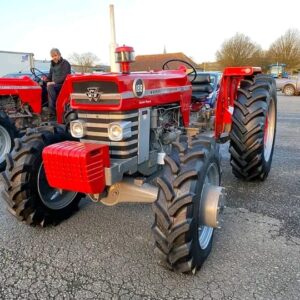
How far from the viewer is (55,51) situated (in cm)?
652

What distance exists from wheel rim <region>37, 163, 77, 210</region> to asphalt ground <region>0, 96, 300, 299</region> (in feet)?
0.70

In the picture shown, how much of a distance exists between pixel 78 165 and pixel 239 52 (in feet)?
144

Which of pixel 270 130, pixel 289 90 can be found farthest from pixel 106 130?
pixel 289 90

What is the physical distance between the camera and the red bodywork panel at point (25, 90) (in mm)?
6363

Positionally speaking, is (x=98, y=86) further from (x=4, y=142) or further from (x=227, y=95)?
(x=4, y=142)

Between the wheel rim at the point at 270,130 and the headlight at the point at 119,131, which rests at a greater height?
the headlight at the point at 119,131

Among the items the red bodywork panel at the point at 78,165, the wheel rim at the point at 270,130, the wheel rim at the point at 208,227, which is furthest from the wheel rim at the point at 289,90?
the red bodywork panel at the point at 78,165

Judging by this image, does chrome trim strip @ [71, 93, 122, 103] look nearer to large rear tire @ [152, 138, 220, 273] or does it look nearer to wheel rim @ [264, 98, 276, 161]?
large rear tire @ [152, 138, 220, 273]

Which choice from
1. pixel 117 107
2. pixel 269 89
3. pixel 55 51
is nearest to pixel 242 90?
pixel 269 89

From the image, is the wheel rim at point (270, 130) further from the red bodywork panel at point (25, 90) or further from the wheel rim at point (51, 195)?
the red bodywork panel at point (25, 90)

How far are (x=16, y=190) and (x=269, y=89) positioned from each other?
329 cm

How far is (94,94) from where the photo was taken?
280 centimetres

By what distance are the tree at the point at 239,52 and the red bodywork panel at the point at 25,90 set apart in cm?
3785

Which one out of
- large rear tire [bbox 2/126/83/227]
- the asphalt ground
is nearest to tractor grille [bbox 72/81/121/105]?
large rear tire [bbox 2/126/83/227]
